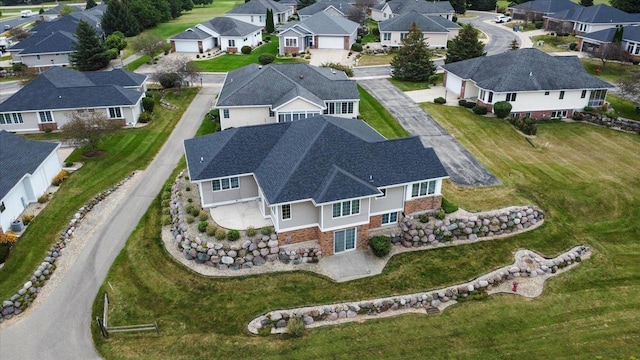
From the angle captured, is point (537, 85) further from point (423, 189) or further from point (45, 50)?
point (45, 50)

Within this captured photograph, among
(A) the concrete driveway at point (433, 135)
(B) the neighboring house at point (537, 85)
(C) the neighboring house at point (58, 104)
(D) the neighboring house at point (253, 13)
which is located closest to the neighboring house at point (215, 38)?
(D) the neighboring house at point (253, 13)

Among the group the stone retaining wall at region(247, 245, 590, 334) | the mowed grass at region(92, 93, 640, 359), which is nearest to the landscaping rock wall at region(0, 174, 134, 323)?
the mowed grass at region(92, 93, 640, 359)

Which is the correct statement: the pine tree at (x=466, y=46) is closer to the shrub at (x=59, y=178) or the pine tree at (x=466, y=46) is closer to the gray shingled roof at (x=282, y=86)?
the gray shingled roof at (x=282, y=86)

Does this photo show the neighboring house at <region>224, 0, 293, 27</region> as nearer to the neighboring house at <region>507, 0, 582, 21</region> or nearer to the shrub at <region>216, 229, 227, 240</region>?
the neighboring house at <region>507, 0, 582, 21</region>

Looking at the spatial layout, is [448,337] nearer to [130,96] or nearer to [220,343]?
[220,343]

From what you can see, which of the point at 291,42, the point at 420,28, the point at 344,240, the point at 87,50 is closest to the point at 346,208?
the point at 344,240

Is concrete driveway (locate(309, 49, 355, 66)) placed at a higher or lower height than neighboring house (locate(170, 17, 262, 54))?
lower

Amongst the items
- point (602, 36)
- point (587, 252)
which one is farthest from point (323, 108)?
point (602, 36)
